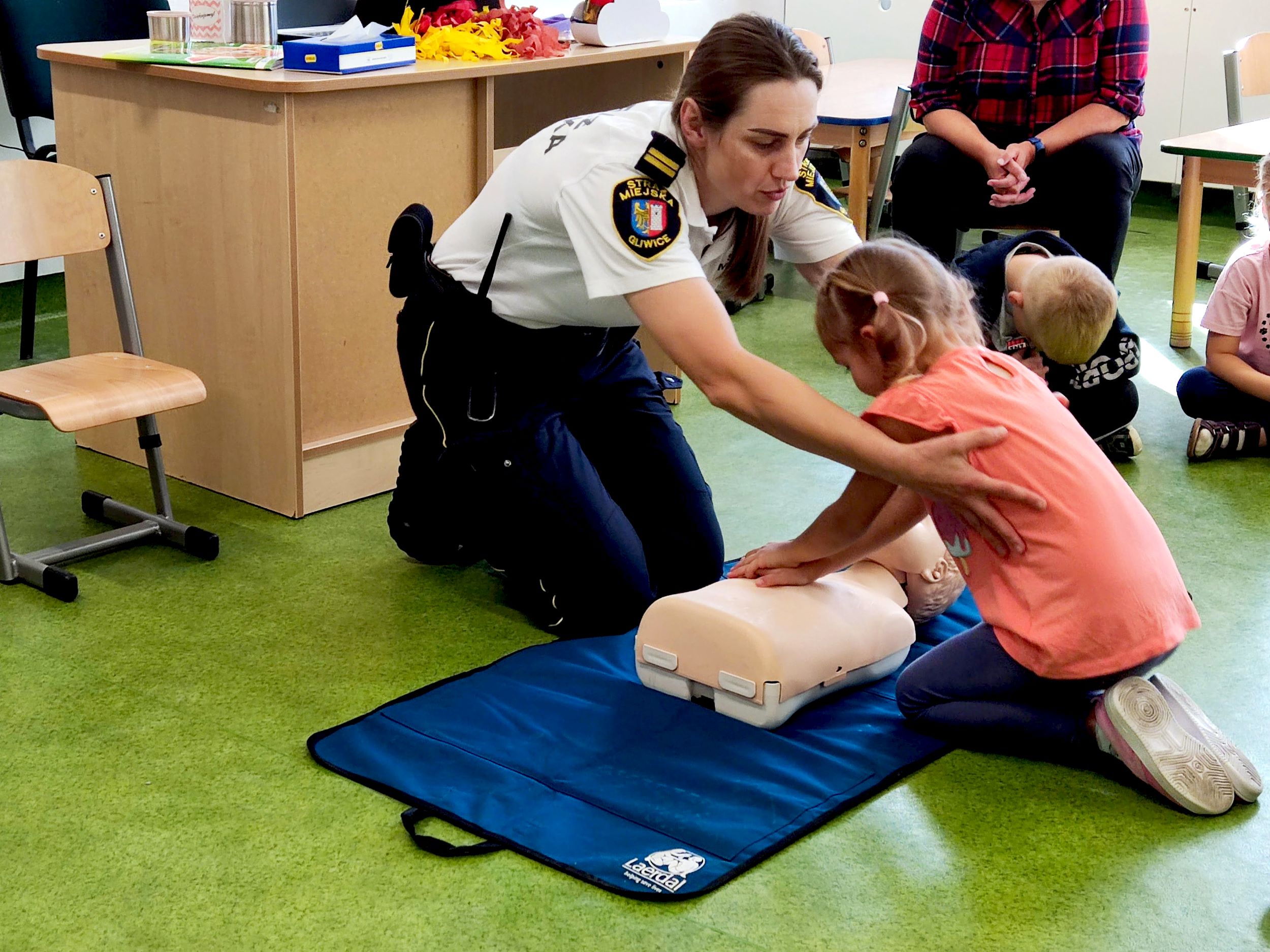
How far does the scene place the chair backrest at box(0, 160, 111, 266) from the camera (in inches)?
99.4

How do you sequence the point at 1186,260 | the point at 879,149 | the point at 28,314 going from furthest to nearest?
1. the point at 879,149
2. the point at 1186,260
3. the point at 28,314

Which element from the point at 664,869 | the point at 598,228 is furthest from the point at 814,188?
the point at 664,869

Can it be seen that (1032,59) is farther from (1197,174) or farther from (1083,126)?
(1197,174)

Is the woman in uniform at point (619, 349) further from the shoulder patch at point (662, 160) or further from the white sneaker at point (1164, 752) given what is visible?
the white sneaker at point (1164, 752)

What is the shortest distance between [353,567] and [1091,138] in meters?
2.01

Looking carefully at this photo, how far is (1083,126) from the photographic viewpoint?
11.1ft

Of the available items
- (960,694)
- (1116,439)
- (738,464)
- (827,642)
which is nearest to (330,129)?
(738,464)

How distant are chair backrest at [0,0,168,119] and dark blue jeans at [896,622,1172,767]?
276 centimetres

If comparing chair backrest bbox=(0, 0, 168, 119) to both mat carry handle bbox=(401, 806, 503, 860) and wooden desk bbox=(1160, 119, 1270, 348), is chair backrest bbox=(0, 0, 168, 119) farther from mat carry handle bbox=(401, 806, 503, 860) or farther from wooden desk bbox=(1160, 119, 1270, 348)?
wooden desk bbox=(1160, 119, 1270, 348)

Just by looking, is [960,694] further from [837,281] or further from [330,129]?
[330,129]

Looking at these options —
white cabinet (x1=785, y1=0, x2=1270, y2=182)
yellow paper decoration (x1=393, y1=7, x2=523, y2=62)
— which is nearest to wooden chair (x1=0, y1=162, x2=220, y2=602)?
yellow paper decoration (x1=393, y1=7, x2=523, y2=62)

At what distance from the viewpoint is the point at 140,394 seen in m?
2.39

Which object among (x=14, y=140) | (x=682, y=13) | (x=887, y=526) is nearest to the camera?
(x=887, y=526)

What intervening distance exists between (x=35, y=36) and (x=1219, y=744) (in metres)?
3.28
